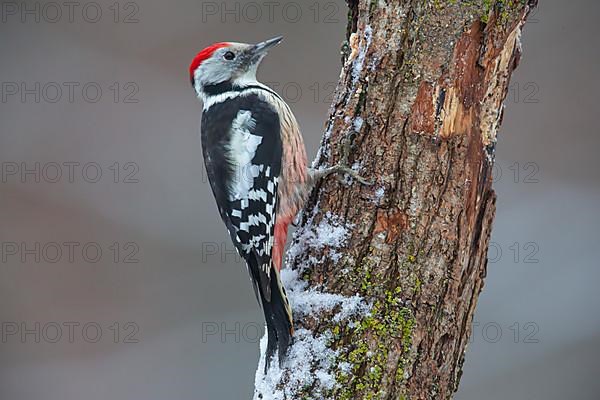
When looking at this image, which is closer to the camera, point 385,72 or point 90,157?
point 385,72

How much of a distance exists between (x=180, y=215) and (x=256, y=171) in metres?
2.74

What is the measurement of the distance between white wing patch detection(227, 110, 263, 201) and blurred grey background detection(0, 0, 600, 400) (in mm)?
2102

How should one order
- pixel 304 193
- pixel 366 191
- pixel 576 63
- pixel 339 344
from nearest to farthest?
pixel 339 344
pixel 366 191
pixel 304 193
pixel 576 63

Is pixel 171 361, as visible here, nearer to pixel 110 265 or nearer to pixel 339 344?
pixel 110 265

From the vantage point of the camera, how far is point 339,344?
2.17 metres

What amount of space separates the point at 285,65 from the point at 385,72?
3.27 metres

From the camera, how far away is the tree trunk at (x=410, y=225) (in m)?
2.15

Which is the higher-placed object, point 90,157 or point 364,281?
point 90,157

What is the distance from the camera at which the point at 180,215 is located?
17.9ft

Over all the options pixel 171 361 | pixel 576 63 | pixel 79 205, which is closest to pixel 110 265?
pixel 79 205
